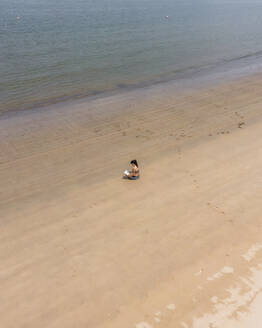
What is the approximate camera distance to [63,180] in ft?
40.1

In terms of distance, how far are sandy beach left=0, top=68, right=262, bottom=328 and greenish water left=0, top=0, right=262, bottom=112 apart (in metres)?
5.82

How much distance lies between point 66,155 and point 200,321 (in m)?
9.16

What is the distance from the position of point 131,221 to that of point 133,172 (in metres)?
2.44

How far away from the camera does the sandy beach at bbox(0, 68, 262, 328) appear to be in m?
7.36

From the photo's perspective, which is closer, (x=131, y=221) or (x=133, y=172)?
(x=131, y=221)

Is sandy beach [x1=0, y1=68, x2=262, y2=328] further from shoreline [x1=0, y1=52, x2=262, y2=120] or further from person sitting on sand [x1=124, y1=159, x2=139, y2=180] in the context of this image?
shoreline [x1=0, y1=52, x2=262, y2=120]

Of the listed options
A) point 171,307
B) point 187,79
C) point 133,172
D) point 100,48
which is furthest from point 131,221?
point 100,48

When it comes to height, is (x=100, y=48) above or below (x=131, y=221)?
above

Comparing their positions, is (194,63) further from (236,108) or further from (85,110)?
(85,110)

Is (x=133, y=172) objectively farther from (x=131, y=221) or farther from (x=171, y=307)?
(x=171, y=307)

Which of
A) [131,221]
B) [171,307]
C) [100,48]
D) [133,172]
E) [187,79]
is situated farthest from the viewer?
[100,48]

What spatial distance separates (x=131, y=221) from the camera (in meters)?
9.92

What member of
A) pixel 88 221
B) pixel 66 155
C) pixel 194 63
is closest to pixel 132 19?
pixel 194 63

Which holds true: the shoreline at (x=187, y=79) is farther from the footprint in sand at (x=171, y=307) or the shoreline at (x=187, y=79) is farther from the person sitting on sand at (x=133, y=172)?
the footprint in sand at (x=171, y=307)
